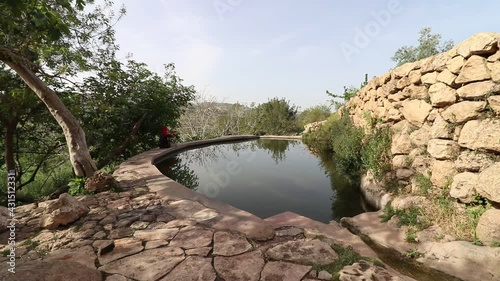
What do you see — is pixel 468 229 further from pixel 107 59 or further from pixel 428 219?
pixel 107 59

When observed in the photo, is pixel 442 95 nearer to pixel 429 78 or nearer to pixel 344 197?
pixel 429 78

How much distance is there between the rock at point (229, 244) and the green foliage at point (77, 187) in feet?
8.36

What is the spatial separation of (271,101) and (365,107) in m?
13.3

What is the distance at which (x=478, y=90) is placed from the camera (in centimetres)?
258

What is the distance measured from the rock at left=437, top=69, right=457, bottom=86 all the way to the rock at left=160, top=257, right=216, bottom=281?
11.9 ft

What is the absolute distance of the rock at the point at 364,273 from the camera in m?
1.53

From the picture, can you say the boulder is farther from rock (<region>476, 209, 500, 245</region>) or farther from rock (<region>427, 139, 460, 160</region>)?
rock (<region>476, 209, 500, 245</region>)

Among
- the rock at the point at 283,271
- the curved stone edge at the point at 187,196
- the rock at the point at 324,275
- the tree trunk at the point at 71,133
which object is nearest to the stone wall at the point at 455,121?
the rock at the point at 324,275

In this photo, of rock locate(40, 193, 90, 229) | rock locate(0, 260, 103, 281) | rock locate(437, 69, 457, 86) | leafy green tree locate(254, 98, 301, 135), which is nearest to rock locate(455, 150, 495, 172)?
rock locate(437, 69, 457, 86)

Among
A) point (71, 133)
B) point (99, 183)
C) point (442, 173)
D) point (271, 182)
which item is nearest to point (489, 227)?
point (442, 173)

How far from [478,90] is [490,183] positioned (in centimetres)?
112

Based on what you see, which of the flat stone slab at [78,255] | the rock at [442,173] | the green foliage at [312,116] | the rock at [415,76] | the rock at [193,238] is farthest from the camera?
the green foliage at [312,116]

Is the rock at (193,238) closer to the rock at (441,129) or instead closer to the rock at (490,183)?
the rock at (490,183)

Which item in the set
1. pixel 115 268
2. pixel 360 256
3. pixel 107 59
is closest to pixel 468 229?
pixel 360 256
